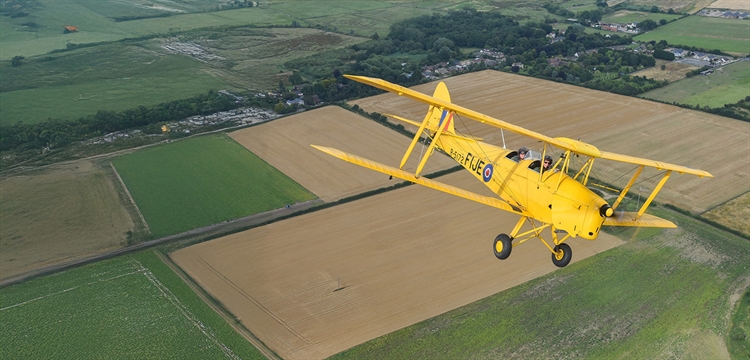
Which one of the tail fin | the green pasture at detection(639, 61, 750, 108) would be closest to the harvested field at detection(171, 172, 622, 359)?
the tail fin

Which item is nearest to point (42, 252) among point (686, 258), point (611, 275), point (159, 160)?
point (159, 160)

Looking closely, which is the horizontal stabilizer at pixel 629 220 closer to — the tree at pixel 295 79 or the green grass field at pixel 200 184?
the green grass field at pixel 200 184

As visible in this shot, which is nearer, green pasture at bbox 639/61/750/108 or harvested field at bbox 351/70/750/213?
harvested field at bbox 351/70/750/213

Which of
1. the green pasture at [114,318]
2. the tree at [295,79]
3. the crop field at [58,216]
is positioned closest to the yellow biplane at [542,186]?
the green pasture at [114,318]

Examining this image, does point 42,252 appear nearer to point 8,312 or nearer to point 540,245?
point 8,312

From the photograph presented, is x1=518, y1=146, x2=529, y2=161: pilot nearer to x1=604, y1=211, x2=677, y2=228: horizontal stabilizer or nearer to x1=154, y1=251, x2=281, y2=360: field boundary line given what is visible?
x1=604, y1=211, x2=677, y2=228: horizontal stabilizer

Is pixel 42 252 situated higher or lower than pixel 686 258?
lower
